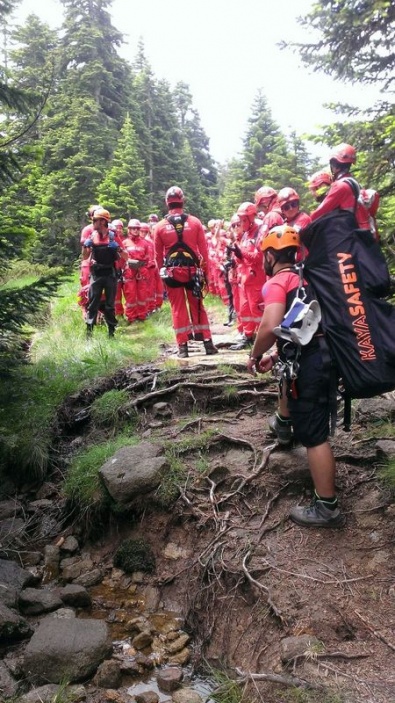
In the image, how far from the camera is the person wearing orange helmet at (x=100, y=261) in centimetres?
901

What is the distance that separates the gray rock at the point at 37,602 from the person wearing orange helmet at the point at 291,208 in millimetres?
5471

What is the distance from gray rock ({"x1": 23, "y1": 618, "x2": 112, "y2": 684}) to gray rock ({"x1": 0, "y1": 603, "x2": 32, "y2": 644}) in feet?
0.70

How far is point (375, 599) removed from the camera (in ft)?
10.4

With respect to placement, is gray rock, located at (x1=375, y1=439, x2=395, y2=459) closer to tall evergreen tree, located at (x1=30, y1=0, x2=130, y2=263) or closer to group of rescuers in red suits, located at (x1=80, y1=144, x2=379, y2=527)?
group of rescuers in red suits, located at (x1=80, y1=144, x2=379, y2=527)

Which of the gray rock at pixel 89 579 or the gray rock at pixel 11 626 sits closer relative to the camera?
the gray rock at pixel 11 626

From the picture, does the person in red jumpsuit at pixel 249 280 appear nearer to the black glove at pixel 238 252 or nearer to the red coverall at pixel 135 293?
the black glove at pixel 238 252

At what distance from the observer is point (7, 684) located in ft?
10.1

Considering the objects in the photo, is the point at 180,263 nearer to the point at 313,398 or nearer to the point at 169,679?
the point at 313,398

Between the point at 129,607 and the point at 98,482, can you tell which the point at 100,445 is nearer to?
the point at 98,482

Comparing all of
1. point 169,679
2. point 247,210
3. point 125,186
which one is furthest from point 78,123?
point 169,679

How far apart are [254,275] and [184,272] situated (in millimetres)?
1253

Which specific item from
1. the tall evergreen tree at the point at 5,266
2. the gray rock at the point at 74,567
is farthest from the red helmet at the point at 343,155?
the gray rock at the point at 74,567

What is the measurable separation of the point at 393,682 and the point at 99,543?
2.90m

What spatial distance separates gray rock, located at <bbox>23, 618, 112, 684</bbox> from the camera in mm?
3133
